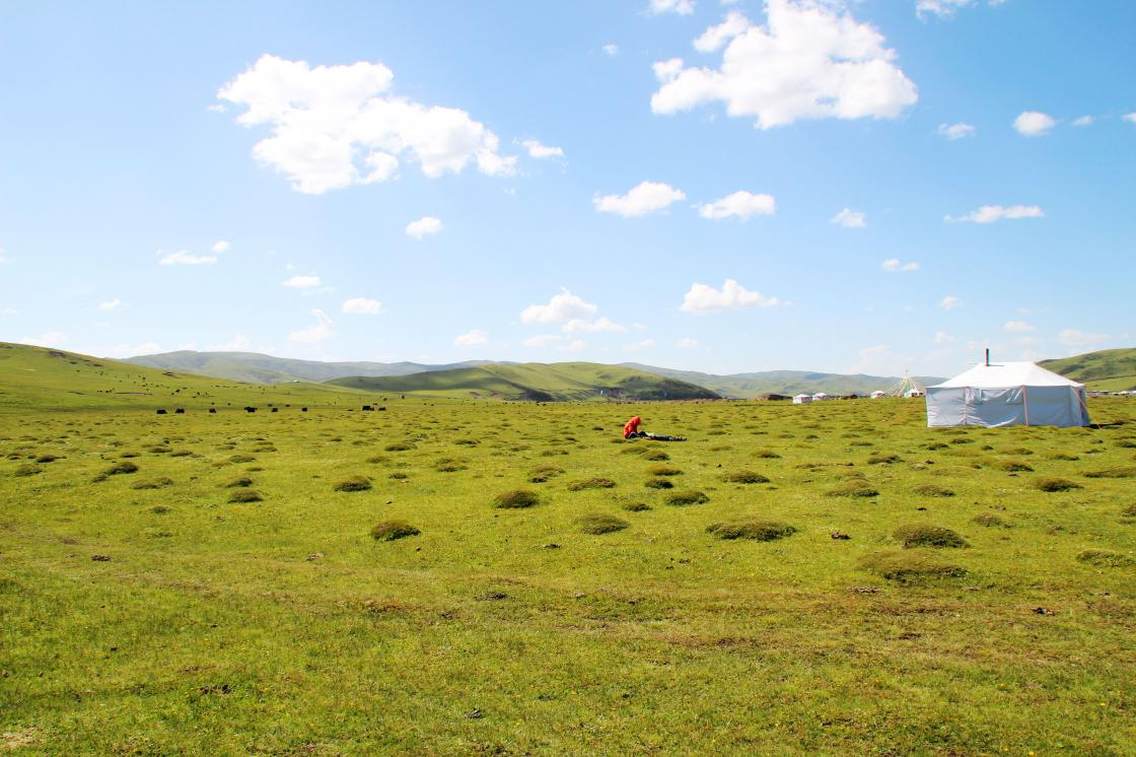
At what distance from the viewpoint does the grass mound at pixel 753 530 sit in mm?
21172

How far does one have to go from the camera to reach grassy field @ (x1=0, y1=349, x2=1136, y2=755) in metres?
9.96

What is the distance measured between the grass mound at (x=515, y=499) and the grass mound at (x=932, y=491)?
15866 millimetres

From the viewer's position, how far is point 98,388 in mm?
135375

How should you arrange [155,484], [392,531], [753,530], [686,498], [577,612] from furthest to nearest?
[155,484], [686,498], [392,531], [753,530], [577,612]

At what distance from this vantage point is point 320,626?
14203 millimetres

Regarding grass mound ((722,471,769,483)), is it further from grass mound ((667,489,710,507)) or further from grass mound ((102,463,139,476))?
grass mound ((102,463,139,476))

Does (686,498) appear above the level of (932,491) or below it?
below

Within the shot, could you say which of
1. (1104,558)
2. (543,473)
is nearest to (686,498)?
(543,473)

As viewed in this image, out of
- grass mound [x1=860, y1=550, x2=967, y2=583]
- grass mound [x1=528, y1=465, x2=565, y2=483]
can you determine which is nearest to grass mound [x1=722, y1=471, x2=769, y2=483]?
grass mound [x1=528, y1=465, x2=565, y2=483]

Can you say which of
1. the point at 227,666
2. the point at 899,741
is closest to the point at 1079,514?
the point at 899,741

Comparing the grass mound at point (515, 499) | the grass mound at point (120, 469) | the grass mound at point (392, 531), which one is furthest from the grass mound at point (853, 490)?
the grass mound at point (120, 469)

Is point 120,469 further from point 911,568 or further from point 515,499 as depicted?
point 911,568

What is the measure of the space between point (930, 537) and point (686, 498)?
31.5ft

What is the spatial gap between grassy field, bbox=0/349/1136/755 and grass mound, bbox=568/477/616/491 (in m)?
0.12
